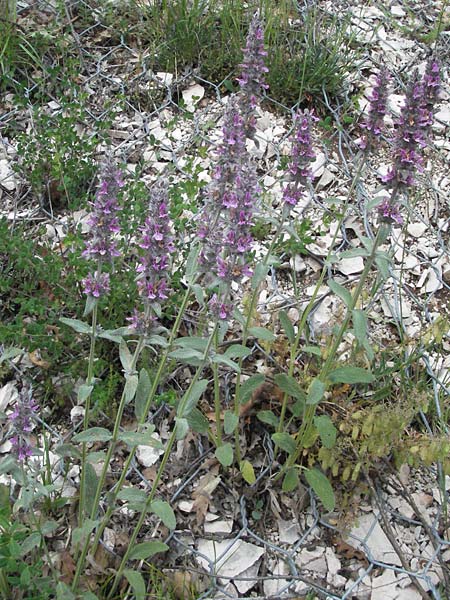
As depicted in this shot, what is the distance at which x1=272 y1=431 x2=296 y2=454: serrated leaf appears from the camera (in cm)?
234

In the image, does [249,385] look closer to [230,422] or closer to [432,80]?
[230,422]

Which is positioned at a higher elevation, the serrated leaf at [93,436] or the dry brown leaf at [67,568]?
the serrated leaf at [93,436]

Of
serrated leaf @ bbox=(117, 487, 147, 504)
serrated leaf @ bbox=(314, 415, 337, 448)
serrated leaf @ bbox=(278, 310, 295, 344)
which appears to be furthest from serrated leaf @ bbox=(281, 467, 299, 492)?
serrated leaf @ bbox=(117, 487, 147, 504)

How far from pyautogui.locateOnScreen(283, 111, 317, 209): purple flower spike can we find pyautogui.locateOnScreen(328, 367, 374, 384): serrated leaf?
0.57m

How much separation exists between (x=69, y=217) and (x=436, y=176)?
6.03 feet

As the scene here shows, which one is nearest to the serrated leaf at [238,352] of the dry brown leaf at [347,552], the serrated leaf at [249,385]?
the serrated leaf at [249,385]

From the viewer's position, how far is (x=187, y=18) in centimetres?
375

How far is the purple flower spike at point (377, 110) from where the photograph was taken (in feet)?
6.53

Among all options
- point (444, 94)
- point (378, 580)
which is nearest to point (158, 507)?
point (378, 580)

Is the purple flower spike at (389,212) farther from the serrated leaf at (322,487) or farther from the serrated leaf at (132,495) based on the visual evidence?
the serrated leaf at (132,495)

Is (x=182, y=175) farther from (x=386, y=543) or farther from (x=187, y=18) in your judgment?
(x=386, y=543)

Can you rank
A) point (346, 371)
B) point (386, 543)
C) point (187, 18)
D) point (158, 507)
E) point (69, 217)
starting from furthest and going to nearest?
point (187, 18) < point (69, 217) < point (386, 543) < point (346, 371) < point (158, 507)

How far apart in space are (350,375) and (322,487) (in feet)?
1.28

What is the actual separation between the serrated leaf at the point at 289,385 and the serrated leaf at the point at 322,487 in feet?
0.85
